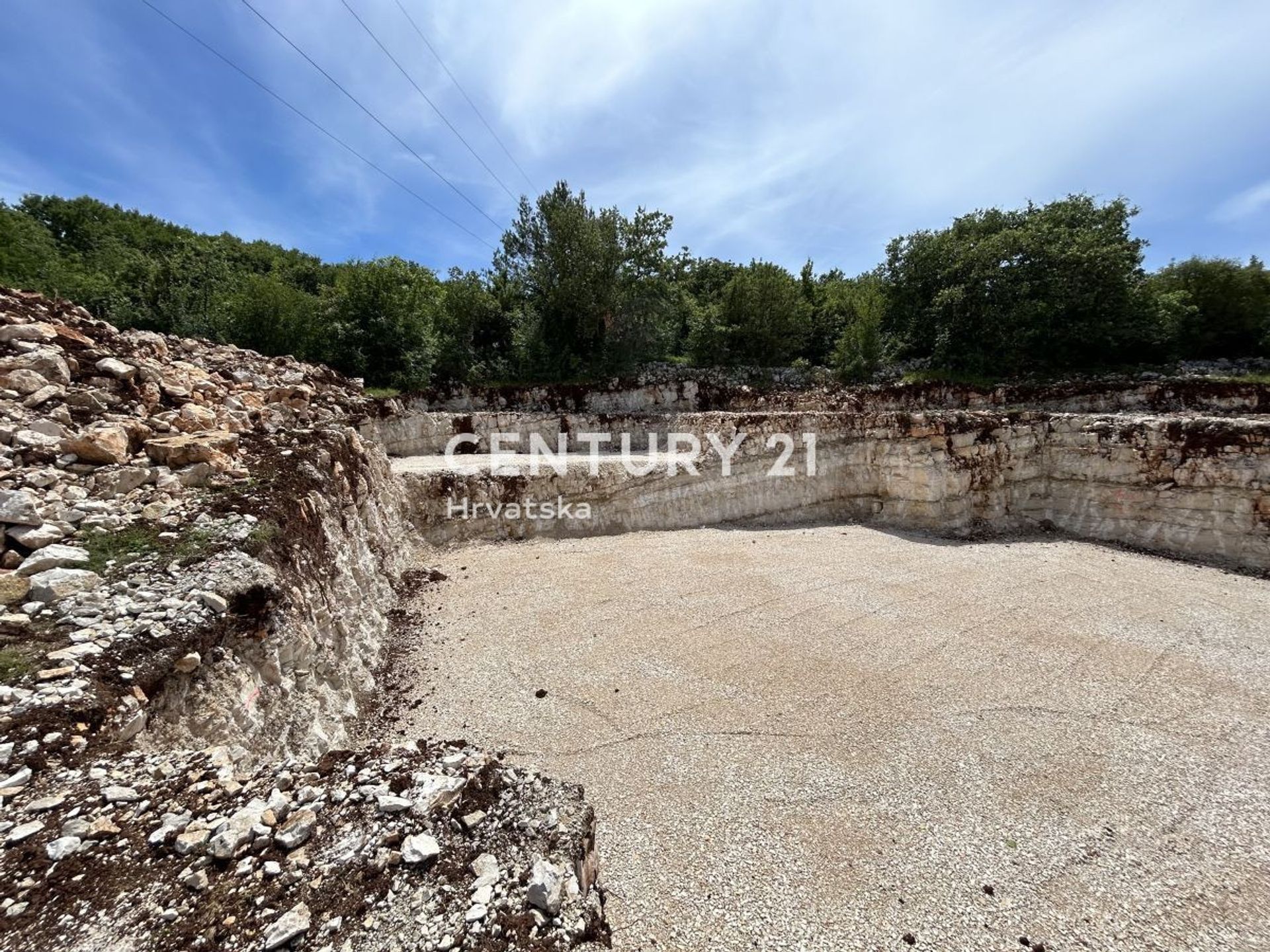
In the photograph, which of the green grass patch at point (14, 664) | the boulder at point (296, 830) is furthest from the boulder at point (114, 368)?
the boulder at point (296, 830)

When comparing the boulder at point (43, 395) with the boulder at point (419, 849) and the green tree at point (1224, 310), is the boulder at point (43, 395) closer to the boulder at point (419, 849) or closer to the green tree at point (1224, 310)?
the boulder at point (419, 849)

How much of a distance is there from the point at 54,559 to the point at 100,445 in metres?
1.70

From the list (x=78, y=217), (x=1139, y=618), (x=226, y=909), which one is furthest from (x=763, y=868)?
(x=78, y=217)

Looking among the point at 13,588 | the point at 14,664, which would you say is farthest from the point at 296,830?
the point at 13,588

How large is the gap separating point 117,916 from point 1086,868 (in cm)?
658

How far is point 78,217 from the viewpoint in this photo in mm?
29156

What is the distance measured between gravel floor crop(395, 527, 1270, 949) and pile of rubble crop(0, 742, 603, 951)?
1735 millimetres

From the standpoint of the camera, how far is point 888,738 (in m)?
5.47

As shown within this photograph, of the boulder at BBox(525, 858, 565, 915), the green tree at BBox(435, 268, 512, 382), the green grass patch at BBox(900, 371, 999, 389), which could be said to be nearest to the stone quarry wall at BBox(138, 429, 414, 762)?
the boulder at BBox(525, 858, 565, 915)

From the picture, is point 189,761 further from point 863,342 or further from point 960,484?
point 863,342

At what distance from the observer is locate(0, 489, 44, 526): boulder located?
12.4ft

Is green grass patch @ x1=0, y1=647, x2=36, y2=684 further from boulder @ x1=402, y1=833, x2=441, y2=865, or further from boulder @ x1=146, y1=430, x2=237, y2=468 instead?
boulder @ x1=146, y1=430, x2=237, y2=468

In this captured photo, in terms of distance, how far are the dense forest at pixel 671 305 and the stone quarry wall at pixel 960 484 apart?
8177mm

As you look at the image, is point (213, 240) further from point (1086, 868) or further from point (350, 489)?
point (1086, 868)
